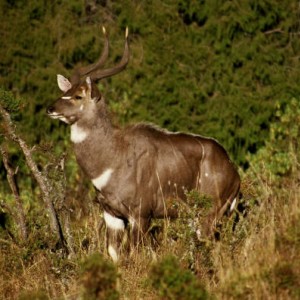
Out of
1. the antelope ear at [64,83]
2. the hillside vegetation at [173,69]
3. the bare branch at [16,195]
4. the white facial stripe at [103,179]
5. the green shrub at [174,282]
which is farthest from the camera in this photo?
the hillside vegetation at [173,69]

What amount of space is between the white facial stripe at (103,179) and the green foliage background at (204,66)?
16.9ft

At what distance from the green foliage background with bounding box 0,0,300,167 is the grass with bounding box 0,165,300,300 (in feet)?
17.5

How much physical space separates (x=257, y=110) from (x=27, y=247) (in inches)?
276

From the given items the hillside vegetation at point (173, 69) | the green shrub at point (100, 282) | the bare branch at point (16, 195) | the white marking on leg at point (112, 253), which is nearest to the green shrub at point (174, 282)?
the green shrub at point (100, 282)

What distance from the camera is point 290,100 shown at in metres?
13.0

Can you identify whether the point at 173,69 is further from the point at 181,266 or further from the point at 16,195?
the point at 181,266

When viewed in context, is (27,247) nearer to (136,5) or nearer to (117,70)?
(117,70)

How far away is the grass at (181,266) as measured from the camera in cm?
508

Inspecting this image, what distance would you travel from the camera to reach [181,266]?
6109 mm

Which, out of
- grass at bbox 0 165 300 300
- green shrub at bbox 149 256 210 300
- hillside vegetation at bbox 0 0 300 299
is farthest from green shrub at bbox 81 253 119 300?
hillside vegetation at bbox 0 0 300 299

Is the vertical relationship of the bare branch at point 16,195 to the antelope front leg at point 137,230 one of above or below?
above

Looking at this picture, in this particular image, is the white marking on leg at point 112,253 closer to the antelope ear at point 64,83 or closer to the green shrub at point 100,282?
the antelope ear at point 64,83

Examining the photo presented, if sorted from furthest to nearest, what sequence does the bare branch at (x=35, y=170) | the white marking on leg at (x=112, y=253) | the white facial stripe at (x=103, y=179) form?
the white facial stripe at (x=103, y=179)
the white marking on leg at (x=112, y=253)
the bare branch at (x=35, y=170)

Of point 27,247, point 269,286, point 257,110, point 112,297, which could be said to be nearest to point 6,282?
point 27,247
